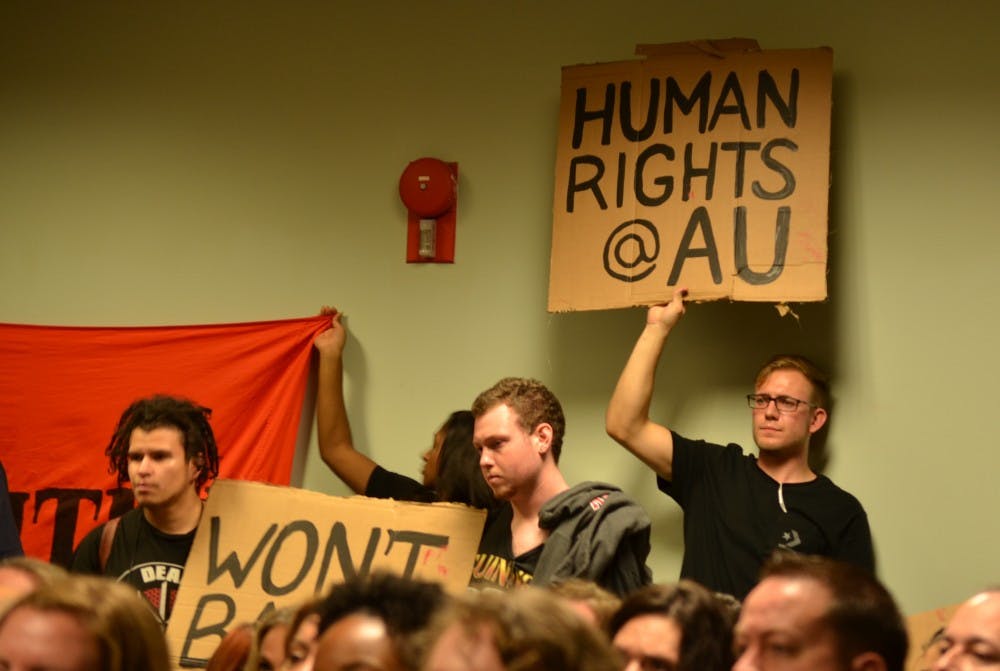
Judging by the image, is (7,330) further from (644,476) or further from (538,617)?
(538,617)

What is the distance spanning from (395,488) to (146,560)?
910mm

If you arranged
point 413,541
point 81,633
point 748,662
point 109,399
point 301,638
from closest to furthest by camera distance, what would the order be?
point 81,633 < point 748,662 < point 301,638 < point 413,541 < point 109,399

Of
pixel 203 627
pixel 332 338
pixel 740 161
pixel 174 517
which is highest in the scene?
pixel 740 161

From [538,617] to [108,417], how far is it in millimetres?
3257

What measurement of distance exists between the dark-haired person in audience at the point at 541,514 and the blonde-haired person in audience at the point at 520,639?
145 centimetres

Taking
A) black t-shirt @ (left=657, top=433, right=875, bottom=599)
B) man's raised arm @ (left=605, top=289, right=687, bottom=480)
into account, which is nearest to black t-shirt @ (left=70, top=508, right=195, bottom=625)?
man's raised arm @ (left=605, top=289, right=687, bottom=480)

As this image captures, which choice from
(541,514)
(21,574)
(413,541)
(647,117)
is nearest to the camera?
(21,574)

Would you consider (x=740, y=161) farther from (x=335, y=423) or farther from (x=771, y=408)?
(x=335, y=423)

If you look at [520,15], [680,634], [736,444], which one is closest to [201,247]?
[520,15]

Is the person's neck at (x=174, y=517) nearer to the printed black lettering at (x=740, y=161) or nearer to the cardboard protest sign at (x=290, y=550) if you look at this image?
the cardboard protest sign at (x=290, y=550)

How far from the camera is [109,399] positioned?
14.9 ft

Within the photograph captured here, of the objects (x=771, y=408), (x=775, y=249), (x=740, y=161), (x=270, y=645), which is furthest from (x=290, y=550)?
(x=740, y=161)

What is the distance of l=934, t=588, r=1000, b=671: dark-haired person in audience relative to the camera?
2.22 meters

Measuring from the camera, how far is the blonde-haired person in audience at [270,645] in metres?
2.47
